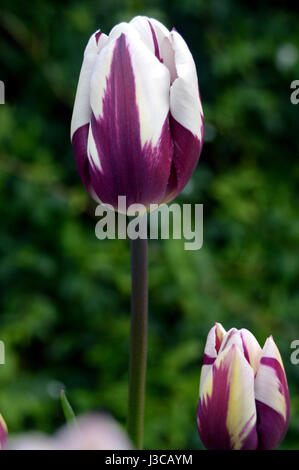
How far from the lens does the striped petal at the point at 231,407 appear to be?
28cm

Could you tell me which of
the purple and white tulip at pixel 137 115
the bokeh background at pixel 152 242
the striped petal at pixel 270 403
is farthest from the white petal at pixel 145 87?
the bokeh background at pixel 152 242

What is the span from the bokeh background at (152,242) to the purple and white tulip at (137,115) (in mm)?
951

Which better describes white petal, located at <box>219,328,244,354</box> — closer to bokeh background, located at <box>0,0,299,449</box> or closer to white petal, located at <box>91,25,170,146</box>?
white petal, located at <box>91,25,170,146</box>

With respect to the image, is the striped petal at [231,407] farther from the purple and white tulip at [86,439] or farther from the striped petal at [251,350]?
the purple and white tulip at [86,439]

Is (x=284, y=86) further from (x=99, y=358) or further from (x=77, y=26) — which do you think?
(x=99, y=358)

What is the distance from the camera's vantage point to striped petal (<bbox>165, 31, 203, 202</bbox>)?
302mm

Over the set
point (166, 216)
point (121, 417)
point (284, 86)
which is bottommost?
point (121, 417)

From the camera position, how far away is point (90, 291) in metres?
1.44

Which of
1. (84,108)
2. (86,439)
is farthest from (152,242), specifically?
(86,439)

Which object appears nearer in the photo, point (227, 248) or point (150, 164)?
point (150, 164)

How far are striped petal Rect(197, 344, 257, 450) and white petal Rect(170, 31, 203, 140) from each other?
94mm

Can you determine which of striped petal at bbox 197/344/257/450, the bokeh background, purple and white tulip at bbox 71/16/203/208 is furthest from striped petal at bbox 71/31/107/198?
the bokeh background
